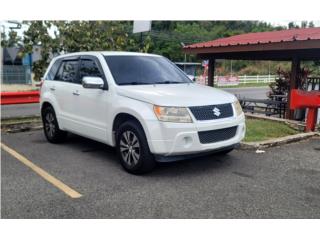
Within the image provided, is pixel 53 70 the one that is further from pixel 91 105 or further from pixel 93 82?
pixel 93 82

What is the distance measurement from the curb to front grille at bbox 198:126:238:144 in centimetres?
135

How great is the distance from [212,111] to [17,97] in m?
8.05

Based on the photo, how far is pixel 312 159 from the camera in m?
6.04

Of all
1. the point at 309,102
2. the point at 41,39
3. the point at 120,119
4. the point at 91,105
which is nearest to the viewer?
the point at 120,119

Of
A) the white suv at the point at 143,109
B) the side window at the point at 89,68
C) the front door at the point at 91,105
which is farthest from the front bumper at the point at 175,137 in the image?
the side window at the point at 89,68

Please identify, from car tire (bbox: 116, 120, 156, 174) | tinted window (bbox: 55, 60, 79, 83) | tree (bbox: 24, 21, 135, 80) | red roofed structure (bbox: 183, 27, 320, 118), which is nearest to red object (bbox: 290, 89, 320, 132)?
red roofed structure (bbox: 183, 27, 320, 118)

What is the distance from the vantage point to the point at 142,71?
6062 millimetres

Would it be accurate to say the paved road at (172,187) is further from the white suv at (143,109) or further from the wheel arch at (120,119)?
the wheel arch at (120,119)

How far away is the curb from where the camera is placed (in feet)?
21.9

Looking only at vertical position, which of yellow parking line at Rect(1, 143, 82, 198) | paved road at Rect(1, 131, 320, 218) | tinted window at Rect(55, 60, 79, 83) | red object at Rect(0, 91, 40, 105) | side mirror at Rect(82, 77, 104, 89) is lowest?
yellow parking line at Rect(1, 143, 82, 198)

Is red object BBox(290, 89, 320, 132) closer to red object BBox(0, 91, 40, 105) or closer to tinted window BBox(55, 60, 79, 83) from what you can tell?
tinted window BBox(55, 60, 79, 83)

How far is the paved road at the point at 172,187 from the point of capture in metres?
3.98

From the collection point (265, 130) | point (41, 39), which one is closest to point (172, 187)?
point (265, 130)

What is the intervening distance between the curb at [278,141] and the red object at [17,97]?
7445mm
